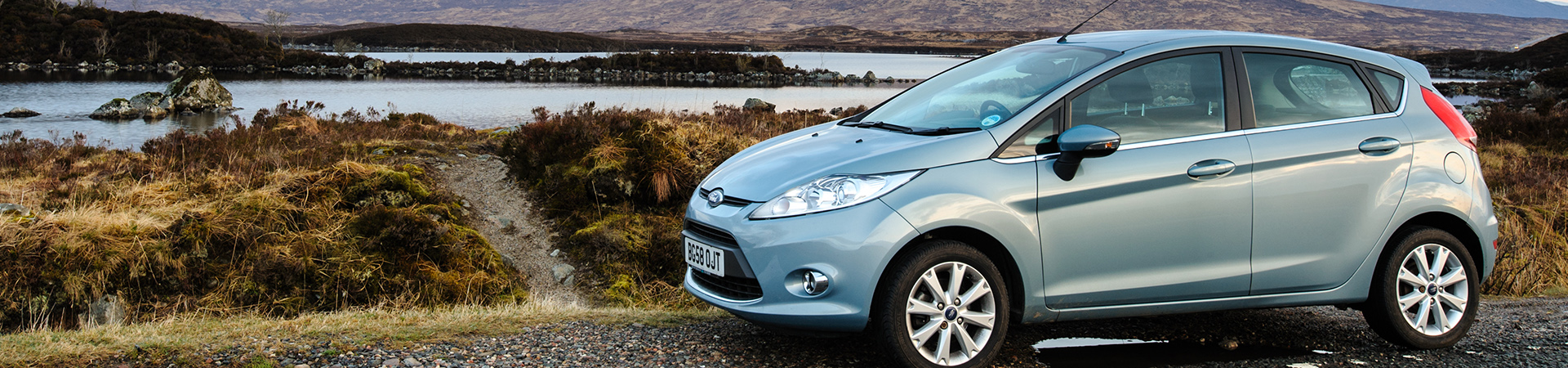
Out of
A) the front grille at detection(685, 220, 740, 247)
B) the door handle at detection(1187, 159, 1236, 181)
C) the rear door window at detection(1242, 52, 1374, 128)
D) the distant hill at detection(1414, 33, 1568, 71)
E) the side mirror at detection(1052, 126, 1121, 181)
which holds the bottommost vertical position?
the front grille at detection(685, 220, 740, 247)

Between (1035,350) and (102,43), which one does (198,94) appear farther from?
(102,43)

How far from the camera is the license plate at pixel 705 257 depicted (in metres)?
4.12

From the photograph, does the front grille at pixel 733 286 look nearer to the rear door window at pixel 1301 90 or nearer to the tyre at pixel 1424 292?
the rear door window at pixel 1301 90

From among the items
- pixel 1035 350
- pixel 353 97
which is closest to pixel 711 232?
pixel 1035 350

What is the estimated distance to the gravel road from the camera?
4.38 m

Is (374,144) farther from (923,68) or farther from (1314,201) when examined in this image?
(923,68)

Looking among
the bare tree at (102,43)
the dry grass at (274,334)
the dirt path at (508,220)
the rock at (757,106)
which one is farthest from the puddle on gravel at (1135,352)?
the bare tree at (102,43)

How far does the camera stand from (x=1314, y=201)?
14.5ft

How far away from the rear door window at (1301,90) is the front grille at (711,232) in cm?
263

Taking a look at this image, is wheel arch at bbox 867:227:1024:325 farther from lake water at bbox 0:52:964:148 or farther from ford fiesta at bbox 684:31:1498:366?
lake water at bbox 0:52:964:148

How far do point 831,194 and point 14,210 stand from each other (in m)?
8.58

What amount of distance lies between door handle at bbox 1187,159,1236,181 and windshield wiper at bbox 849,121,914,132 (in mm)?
1298

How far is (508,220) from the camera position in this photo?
1102cm

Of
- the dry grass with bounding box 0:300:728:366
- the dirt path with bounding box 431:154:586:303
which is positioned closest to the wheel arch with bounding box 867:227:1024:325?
the dry grass with bounding box 0:300:728:366
